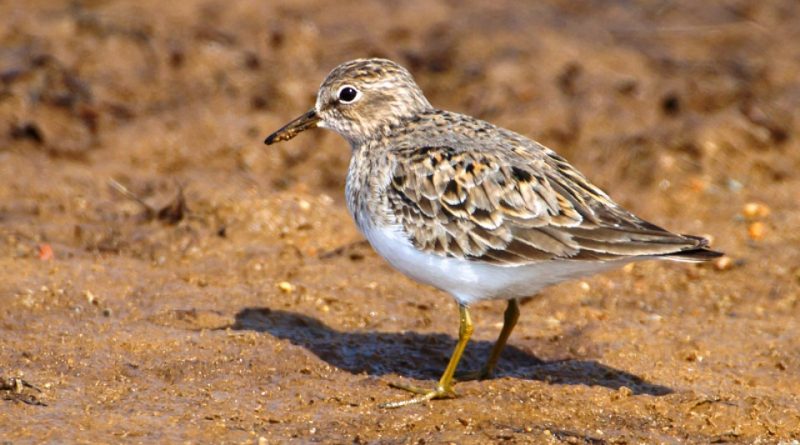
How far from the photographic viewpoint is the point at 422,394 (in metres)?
7.36

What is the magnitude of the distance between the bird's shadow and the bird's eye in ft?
5.18

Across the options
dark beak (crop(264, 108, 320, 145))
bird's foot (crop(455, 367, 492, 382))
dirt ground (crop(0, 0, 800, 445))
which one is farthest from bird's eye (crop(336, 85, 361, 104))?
bird's foot (crop(455, 367, 492, 382))

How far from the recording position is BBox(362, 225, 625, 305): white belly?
7293 mm

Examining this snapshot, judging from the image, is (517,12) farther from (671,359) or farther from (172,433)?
(172,433)

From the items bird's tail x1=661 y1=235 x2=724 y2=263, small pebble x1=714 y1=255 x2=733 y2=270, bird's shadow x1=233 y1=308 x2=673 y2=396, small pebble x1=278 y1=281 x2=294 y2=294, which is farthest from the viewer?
small pebble x1=714 y1=255 x2=733 y2=270

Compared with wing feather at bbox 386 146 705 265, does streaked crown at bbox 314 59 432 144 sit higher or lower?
higher

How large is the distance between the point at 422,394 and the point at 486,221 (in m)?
1.14

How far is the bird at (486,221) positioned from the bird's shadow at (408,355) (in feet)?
1.49

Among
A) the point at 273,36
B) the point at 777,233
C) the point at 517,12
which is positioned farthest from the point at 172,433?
the point at 517,12

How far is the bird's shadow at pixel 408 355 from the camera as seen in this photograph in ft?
25.7

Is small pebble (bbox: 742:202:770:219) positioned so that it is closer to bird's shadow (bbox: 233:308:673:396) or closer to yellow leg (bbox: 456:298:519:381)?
bird's shadow (bbox: 233:308:673:396)

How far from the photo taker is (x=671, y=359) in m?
8.20

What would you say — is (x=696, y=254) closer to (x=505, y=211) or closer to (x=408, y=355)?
(x=505, y=211)

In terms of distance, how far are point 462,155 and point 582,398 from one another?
66.0 inches
